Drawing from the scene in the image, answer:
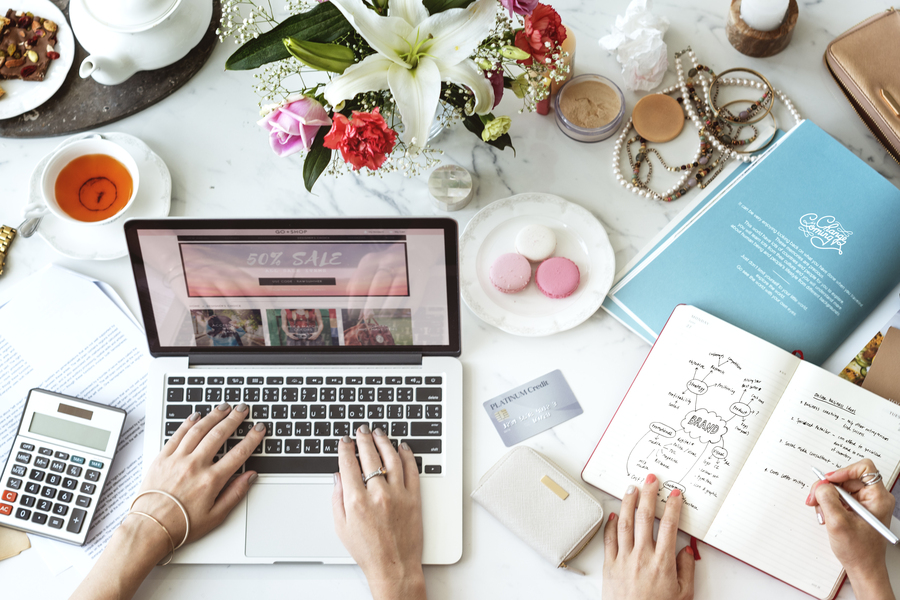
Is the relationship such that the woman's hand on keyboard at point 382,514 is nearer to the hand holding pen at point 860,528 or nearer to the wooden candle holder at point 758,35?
the hand holding pen at point 860,528

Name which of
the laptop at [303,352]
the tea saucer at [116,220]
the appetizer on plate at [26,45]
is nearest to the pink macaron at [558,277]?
the laptop at [303,352]

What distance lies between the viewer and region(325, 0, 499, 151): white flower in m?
0.62

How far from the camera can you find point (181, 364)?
0.90m

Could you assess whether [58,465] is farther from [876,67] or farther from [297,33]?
[876,67]

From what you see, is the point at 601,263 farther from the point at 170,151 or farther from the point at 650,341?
the point at 170,151

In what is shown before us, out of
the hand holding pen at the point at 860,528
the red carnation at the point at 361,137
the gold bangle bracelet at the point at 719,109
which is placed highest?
the gold bangle bracelet at the point at 719,109

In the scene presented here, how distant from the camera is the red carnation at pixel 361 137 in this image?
0.63m

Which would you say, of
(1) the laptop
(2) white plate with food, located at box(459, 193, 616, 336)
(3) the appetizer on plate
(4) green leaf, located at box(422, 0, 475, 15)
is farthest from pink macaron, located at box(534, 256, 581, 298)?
(3) the appetizer on plate

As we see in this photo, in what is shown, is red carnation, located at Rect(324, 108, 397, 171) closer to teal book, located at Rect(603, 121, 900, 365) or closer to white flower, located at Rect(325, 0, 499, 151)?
white flower, located at Rect(325, 0, 499, 151)

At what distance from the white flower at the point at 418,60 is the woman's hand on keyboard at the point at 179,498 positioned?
478mm

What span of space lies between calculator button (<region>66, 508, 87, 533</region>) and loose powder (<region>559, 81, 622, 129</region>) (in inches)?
33.7

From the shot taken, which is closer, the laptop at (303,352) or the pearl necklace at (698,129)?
the laptop at (303,352)

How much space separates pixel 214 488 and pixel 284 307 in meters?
0.25

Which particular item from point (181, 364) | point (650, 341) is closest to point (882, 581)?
point (650, 341)
